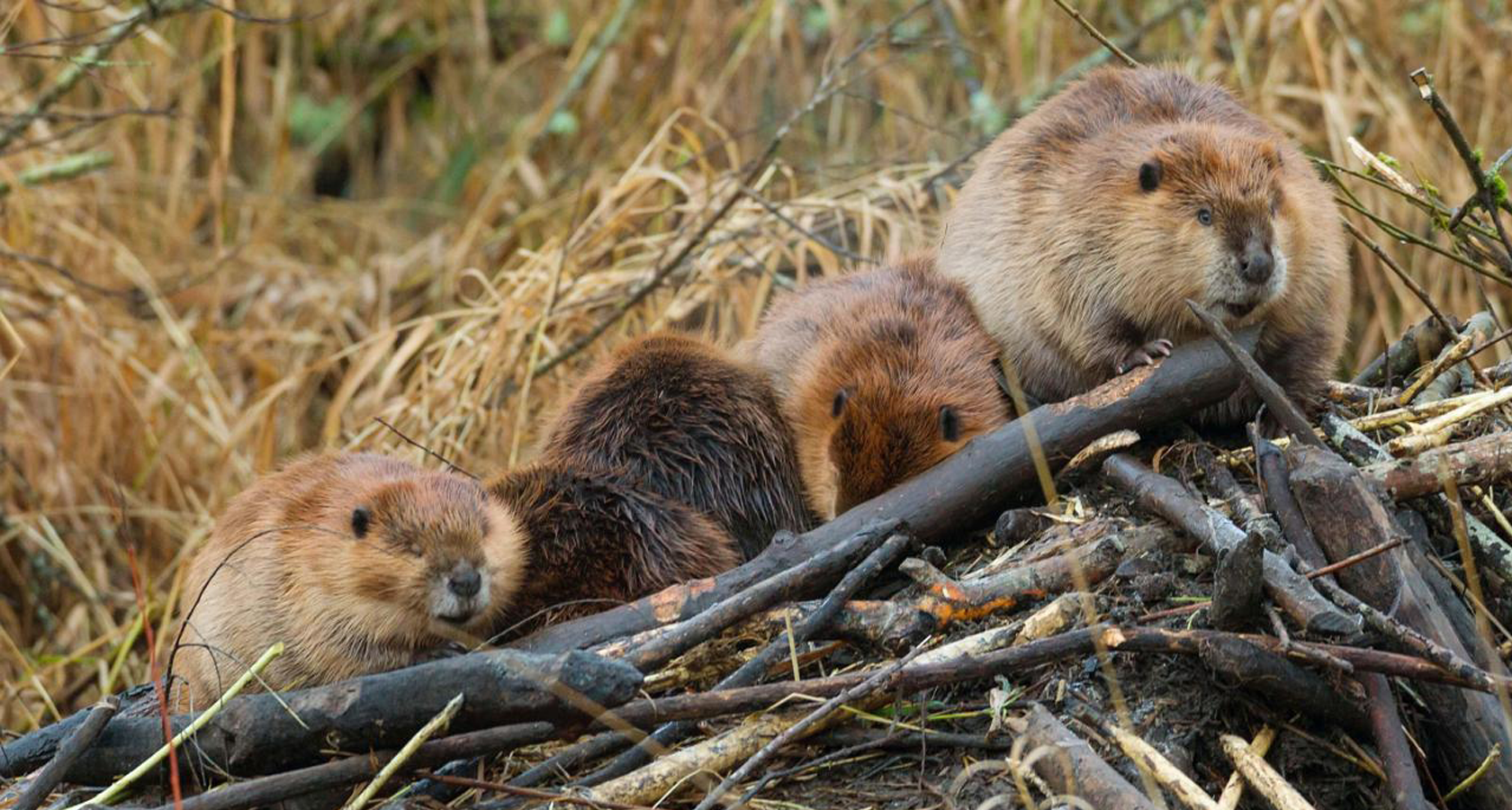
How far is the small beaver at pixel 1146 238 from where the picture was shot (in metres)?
3.61

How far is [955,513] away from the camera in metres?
3.62

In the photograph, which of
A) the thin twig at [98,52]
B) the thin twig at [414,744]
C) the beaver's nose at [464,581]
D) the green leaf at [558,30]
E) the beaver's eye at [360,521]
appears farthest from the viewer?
the green leaf at [558,30]

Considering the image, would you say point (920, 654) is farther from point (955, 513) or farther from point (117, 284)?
point (117, 284)

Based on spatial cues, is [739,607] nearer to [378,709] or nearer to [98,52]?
[378,709]

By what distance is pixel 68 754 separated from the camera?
10.0 ft

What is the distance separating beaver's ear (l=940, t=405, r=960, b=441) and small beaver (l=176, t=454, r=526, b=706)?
104 centimetres

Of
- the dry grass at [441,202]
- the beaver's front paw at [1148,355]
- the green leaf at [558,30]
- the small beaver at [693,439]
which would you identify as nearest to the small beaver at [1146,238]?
the beaver's front paw at [1148,355]

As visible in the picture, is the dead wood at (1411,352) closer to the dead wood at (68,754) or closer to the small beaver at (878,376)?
the small beaver at (878,376)

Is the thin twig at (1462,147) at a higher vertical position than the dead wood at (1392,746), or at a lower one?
higher

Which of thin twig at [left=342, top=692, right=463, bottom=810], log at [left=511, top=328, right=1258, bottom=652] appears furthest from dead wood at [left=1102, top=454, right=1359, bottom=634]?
thin twig at [left=342, top=692, right=463, bottom=810]

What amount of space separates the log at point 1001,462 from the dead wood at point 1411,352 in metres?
0.59

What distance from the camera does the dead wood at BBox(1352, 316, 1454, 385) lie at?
3924mm

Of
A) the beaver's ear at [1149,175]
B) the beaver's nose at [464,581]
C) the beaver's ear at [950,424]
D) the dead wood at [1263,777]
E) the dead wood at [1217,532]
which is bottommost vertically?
the dead wood at [1263,777]

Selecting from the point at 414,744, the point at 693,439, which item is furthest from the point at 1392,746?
the point at 693,439
